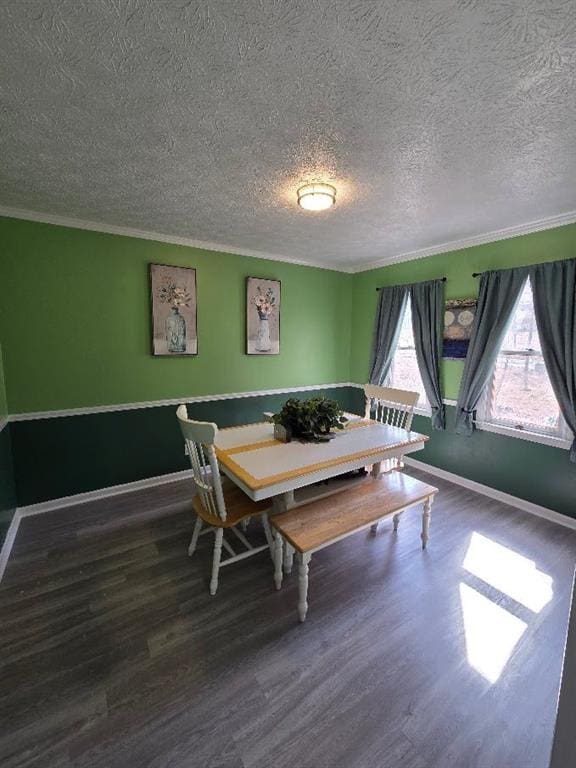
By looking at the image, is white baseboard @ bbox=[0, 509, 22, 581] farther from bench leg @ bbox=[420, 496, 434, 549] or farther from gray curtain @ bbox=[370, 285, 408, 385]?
gray curtain @ bbox=[370, 285, 408, 385]

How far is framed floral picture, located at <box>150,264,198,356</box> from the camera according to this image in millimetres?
2945

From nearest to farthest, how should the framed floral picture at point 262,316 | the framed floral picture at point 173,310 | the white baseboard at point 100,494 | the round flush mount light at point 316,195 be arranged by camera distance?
the round flush mount light at point 316,195 → the white baseboard at point 100,494 → the framed floral picture at point 173,310 → the framed floral picture at point 262,316

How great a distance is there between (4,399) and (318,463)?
8.09 feet

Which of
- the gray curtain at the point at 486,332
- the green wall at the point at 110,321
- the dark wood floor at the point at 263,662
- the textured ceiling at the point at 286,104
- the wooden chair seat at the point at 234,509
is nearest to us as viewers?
the textured ceiling at the point at 286,104

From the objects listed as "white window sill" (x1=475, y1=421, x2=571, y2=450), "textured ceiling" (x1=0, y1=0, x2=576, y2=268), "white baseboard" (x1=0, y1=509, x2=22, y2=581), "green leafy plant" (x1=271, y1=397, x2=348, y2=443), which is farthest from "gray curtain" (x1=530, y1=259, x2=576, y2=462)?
"white baseboard" (x1=0, y1=509, x2=22, y2=581)


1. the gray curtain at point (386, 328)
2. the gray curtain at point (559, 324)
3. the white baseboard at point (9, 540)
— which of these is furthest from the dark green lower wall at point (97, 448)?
the gray curtain at point (559, 324)

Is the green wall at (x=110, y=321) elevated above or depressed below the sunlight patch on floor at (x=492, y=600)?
above

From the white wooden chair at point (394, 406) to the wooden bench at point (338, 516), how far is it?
0.22m

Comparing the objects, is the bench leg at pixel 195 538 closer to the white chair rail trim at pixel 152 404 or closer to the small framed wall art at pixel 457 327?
the white chair rail trim at pixel 152 404

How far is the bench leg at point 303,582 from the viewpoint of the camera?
5.06 ft

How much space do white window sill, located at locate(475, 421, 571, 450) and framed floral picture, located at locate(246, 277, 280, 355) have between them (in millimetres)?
2312

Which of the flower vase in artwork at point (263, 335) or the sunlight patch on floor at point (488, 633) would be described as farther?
the flower vase in artwork at point (263, 335)

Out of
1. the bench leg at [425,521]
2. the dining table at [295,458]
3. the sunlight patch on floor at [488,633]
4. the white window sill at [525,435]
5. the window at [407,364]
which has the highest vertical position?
the window at [407,364]

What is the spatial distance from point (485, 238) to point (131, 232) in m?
3.22
